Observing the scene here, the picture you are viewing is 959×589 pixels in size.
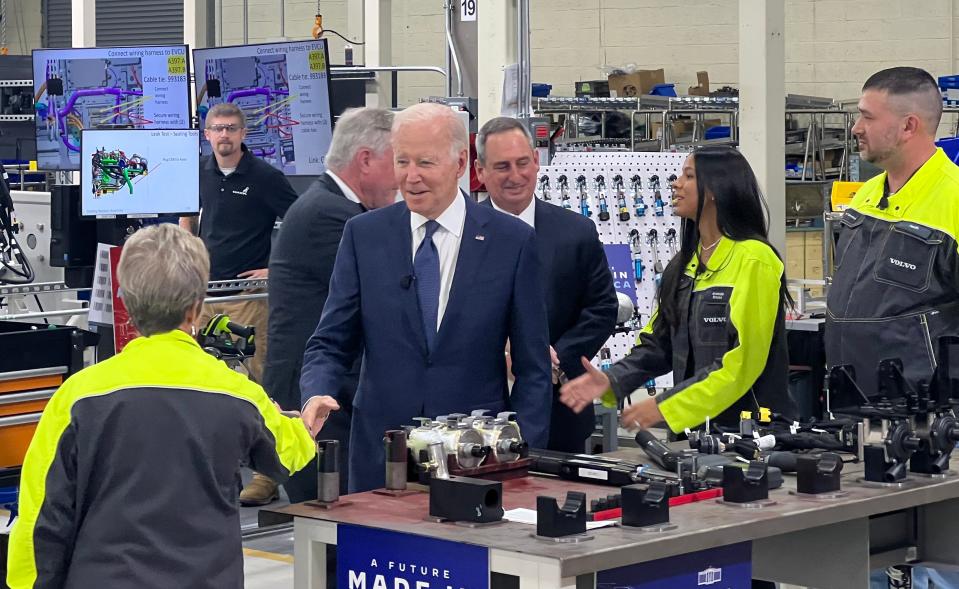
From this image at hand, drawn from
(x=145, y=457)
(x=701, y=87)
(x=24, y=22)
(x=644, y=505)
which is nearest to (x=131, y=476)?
(x=145, y=457)

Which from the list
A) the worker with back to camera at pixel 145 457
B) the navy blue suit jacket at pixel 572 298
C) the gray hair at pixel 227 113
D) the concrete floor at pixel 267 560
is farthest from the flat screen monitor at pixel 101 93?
the worker with back to camera at pixel 145 457

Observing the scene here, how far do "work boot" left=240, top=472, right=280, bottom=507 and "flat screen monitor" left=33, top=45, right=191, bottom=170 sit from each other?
2.04 m

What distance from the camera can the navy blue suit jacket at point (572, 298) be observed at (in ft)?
12.4

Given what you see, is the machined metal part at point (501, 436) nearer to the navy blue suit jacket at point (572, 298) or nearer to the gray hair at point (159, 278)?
the gray hair at point (159, 278)

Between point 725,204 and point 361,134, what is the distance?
1.01 m

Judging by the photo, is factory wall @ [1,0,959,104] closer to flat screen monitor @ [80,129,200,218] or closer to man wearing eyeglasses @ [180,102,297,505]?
man wearing eyeglasses @ [180,102,297,505]

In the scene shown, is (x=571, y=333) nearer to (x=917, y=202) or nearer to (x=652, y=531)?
(x=917, y=202)

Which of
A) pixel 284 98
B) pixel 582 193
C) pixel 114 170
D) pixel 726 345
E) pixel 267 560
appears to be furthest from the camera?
pixel 284 98

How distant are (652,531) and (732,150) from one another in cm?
146

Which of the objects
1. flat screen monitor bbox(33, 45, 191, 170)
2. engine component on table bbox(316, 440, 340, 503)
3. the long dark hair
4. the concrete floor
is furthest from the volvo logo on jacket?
flat screen monitor bbox(33, 45, 191, 170)

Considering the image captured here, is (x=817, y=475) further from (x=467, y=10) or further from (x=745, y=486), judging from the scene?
(x=467, y=10)

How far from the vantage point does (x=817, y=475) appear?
2594 mm

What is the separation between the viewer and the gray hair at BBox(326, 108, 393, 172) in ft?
12.6

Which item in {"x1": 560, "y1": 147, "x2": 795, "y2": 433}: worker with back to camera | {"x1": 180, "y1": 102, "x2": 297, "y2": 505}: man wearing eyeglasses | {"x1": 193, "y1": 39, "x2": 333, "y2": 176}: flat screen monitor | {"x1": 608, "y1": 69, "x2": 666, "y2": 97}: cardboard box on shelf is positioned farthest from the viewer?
{"x1": 608, "y1": 69, "x2": 666, "y2": 97}: cardboard box on shelf
